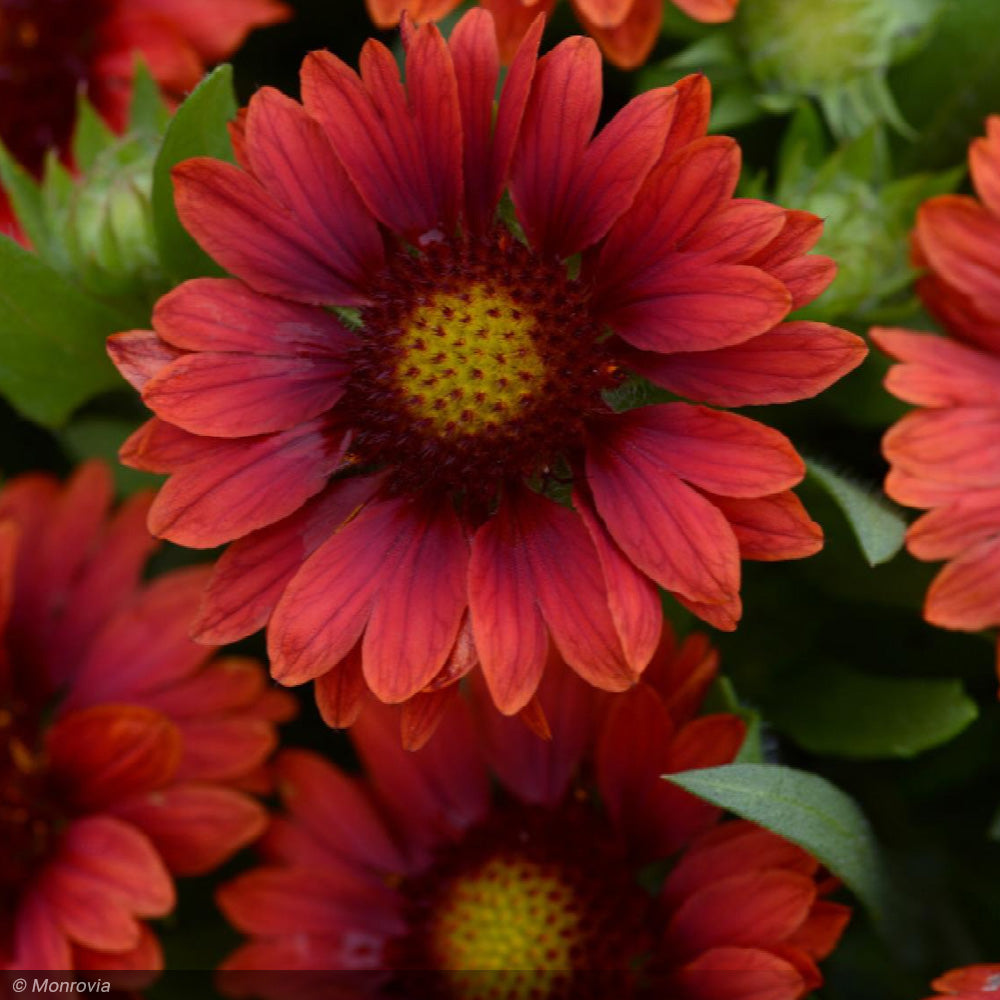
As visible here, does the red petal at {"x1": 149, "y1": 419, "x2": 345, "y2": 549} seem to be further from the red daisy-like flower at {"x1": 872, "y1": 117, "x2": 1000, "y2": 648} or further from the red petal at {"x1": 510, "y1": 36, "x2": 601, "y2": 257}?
the red daisy-like flower at {"x1": 872, "y1": 117, "x2": 1000, "y2": 648}

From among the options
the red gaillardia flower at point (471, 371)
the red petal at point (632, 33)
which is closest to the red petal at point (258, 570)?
the red gaillardia flower at point (471, 371)

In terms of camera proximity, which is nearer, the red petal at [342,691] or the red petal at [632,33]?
the red petal at [342,691]

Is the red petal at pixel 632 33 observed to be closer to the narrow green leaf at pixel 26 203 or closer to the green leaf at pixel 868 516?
the green leaf at pixel 868 516

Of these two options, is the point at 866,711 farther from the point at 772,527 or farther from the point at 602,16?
the point at 602,16

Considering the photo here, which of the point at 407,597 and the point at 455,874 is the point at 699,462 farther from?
the point at 455,874

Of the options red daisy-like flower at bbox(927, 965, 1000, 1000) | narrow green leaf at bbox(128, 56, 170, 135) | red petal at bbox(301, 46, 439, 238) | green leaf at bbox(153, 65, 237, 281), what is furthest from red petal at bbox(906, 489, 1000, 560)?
narrow green leaf at bbox(128, 56, 170, 135)

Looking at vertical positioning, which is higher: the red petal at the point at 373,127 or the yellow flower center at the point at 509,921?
the red petal at the point at 373,127
